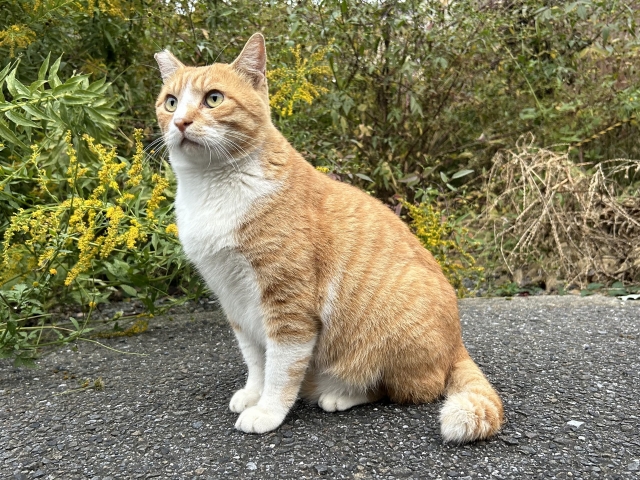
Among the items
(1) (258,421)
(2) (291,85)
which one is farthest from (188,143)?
(2) (291,85)

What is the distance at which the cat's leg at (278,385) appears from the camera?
2.58m

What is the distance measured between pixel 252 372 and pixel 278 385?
13.6 inches

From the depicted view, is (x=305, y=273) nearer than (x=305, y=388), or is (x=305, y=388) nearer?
(x=305, y=273)

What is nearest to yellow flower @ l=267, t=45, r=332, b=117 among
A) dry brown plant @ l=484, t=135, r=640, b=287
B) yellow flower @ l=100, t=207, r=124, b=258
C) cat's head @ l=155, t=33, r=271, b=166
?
cat's head @ l=155, t=33, r=271, b=166

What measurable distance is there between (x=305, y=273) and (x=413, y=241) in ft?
2.31

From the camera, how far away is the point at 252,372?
2936 millimetres

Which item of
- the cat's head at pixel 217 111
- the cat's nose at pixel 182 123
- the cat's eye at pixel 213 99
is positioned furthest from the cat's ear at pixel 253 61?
the cat's nose at pixel 182 123

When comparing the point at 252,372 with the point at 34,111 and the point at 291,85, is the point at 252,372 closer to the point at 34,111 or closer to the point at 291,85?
the point at 34,111

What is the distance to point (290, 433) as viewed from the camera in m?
2.57

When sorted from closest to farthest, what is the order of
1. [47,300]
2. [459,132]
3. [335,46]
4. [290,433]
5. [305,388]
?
[290,433]
[305,388]
[47,300]
[335,46]
[459,132]

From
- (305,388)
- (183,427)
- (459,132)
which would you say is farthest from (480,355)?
(459,132)

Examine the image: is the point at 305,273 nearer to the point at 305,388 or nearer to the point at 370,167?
the point at 305,388

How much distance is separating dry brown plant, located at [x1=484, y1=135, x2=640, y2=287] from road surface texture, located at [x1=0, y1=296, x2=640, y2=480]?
1.55m

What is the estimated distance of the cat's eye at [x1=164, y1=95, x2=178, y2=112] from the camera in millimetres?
2857
